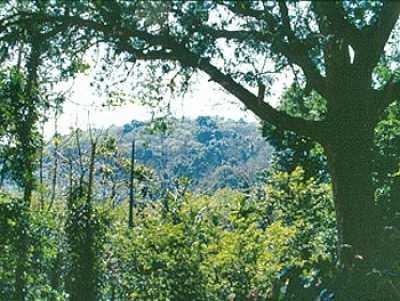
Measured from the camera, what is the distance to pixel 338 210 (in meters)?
9.68

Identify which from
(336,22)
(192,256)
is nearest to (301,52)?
(336,22)

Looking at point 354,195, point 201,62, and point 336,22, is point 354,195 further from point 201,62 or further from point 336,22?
point 201,62

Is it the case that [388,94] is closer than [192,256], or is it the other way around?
[388,94]

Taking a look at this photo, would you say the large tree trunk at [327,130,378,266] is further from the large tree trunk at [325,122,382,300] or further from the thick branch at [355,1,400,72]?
the thick branch at [355,1,400,72]

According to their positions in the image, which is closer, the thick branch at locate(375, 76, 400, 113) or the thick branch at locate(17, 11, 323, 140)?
the thick branch at locate(17, 11, 323, 140)

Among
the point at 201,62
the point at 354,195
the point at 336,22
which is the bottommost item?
the point at 354,195

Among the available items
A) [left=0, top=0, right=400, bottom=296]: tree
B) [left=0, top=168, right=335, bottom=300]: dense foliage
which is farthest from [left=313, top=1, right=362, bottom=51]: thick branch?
[left=0, top=168, right=335, bottom=300]: dense foliage

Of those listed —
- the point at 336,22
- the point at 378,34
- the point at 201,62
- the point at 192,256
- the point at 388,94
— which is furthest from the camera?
the point at 192,256

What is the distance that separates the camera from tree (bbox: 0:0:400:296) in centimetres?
870

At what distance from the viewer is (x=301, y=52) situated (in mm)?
8805

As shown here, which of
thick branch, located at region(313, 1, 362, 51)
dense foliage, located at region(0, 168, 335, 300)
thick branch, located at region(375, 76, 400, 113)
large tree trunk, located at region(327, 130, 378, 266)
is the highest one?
thick branch, located at region(313, 1, 362, 51)

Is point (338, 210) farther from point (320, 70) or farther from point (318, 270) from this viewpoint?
point (320, 70)

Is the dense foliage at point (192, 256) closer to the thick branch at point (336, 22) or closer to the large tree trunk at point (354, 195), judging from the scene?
the large tree trunk at point (354, 195)

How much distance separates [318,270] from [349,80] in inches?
110
